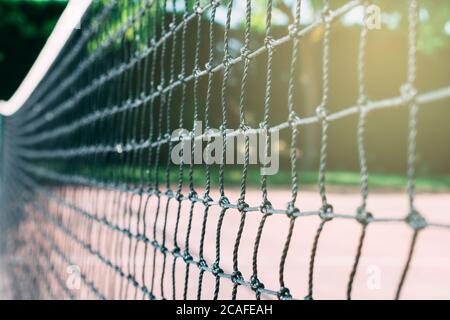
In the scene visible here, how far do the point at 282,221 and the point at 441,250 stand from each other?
7.38 ft

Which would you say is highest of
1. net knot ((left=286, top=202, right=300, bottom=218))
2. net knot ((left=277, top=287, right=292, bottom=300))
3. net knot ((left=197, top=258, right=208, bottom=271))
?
net knot ((left=286, top=202, right=300, bottom=218))

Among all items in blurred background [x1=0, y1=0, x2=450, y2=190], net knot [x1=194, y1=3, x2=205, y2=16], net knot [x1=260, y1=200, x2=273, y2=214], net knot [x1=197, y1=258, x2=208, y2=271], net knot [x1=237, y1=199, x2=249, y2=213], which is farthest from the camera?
blurred background [x1=0, y1=0, x2=450, y2=190]

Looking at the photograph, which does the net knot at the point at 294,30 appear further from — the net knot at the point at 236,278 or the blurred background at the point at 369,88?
the blurred background at the point at 369,88

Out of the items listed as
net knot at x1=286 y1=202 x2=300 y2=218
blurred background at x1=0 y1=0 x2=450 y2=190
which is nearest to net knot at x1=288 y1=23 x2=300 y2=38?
net knot at x1=286 y1=202 x2=300 y2=218

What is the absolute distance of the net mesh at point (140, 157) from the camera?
1.31 m

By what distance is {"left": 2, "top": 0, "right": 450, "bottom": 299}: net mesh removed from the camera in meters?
1.31

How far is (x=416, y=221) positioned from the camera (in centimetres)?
99

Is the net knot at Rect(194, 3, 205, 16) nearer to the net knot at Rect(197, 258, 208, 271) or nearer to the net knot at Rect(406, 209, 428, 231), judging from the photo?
the net knot at Rect(197, 258, 208, 271)

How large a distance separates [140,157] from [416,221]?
5.54ft

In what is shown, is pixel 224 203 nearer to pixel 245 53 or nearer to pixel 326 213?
pixel 245 53

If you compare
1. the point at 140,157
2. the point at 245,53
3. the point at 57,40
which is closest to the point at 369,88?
the point at 57,40

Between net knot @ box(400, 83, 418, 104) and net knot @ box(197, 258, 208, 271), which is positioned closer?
net knot @ box(400, 83, 418, 104)
